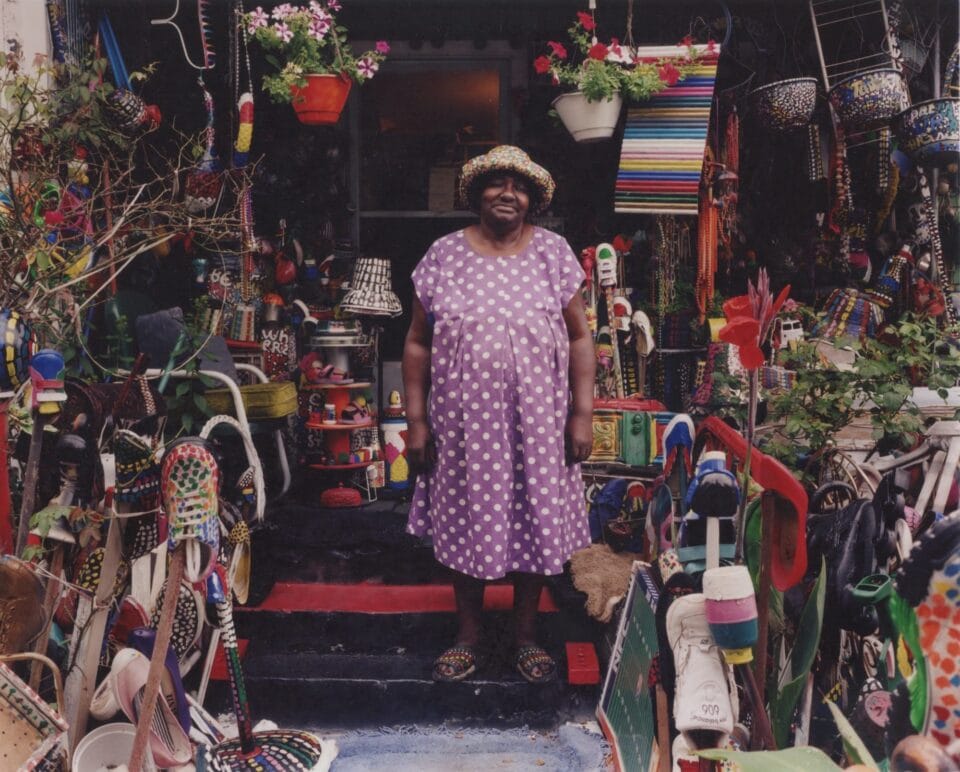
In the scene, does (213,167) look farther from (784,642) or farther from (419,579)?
(784,642)

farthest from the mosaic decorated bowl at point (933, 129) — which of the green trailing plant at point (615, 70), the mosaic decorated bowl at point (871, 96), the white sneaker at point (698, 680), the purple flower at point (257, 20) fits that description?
the white sneaker at point (698, 680)

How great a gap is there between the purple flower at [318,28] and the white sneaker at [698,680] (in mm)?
3410

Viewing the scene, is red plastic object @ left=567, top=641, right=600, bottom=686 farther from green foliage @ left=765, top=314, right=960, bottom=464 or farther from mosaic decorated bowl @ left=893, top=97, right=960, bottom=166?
mosaic decorated bowl @ left=893, top=97, right=960, bottom=166

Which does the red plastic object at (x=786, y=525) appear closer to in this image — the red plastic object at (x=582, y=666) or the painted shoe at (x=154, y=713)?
the red plastic object at (x=582, y=666)

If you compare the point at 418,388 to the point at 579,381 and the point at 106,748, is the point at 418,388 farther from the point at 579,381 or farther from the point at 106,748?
the point at 106,748

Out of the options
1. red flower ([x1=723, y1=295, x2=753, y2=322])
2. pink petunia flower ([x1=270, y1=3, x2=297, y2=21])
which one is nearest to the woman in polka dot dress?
red flower ([x1=723, y1=295, x2=753, y2=322])

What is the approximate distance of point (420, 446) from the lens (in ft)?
10.6

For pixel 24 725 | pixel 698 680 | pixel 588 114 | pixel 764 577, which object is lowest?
pixel 24 725

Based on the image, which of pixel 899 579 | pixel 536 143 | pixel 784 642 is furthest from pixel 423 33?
pixel 899 579

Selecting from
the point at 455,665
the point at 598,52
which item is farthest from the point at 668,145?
the point at 455,665

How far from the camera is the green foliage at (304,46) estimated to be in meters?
4.15

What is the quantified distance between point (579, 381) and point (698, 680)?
1620mm

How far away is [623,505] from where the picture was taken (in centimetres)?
450

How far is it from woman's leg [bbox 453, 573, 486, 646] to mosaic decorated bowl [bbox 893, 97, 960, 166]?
9.54 feet
